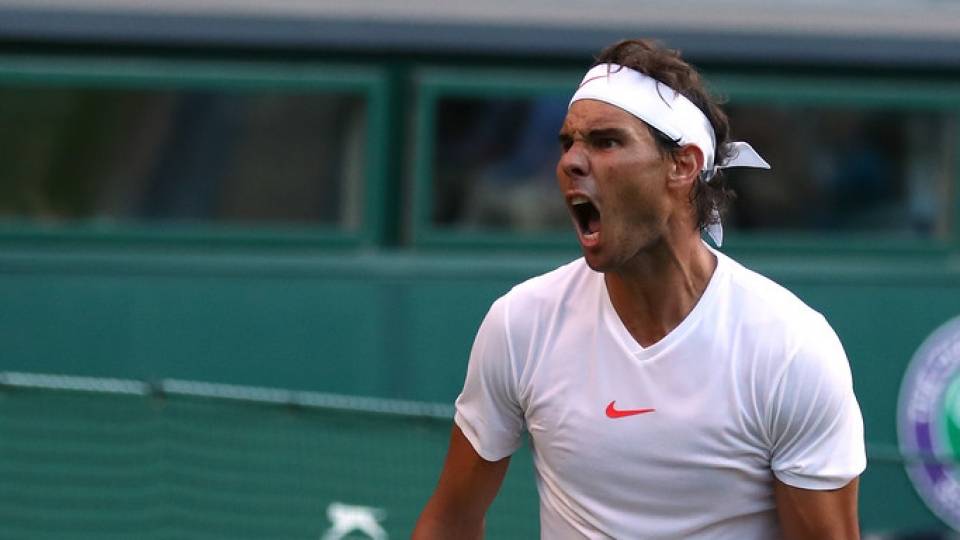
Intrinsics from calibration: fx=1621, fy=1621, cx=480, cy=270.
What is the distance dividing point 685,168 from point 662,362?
36cm

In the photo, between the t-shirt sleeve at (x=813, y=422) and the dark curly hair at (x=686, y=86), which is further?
the dark curly hair at (x=686, y=86)

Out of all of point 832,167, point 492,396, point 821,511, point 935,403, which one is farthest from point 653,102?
point 935,403

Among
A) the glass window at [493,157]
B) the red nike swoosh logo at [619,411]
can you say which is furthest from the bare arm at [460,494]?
the glass window at [493,157]

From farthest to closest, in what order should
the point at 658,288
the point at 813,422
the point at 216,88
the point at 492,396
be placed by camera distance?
the point at 216,88
the point at 492,396
the point at 658,288
the point at 813,422

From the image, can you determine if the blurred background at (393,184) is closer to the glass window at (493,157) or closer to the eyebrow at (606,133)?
the glass window at (493,157)

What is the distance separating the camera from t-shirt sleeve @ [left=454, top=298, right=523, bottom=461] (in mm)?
2961

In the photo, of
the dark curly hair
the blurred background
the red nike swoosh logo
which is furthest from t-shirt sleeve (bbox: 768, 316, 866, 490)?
the blurred background

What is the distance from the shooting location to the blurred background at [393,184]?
6.05 metres

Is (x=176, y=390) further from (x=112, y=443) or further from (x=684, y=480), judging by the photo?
(x=684, y=480)

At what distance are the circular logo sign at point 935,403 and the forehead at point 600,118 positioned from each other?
12.9ft

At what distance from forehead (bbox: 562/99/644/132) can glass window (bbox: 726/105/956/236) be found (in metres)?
3.62

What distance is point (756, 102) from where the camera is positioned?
6410 millimetres

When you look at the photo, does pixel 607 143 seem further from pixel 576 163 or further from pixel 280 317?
pixel 280 317

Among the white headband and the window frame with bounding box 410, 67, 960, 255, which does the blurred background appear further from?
the white headband
